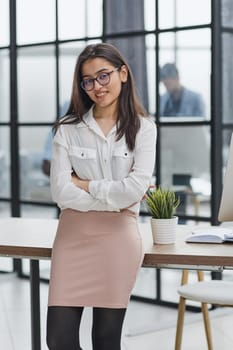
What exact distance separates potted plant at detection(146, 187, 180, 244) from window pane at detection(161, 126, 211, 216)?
2.03 metres

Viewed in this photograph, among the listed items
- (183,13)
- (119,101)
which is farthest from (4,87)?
(119,101)

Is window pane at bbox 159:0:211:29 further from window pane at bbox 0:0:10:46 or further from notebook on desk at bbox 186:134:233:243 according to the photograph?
notebook on desk at bbox 186:134:233:243

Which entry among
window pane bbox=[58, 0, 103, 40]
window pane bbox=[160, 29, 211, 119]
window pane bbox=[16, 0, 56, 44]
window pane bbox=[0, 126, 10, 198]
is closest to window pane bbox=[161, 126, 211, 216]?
window pane bbox=[160, 29, 211, 119]

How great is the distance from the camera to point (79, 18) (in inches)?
213

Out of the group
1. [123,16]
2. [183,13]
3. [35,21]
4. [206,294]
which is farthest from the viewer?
[35,21]

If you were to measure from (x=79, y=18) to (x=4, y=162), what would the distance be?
54.1 inches

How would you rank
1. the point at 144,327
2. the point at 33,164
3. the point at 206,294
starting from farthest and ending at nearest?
1. the point at 33,164
2. the point at 144,327
3. the point at 206,294

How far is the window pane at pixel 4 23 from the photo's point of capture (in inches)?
232

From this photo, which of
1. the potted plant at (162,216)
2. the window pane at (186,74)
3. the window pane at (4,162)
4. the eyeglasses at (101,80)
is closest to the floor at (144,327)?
the window pane at (4,162)

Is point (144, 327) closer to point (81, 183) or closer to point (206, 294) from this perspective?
point (206, 294)

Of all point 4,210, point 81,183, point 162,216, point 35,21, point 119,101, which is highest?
point 35,21

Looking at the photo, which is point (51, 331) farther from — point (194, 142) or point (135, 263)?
point (194, 142)

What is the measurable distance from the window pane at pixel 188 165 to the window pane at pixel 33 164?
3.78 ft

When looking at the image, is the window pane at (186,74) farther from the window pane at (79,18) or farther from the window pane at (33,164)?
the window pane at (33,164)
